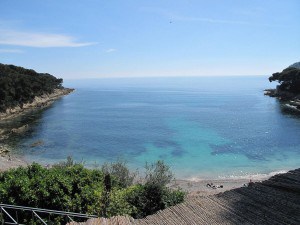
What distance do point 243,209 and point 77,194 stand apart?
6876mm

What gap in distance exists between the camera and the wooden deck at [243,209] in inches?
326

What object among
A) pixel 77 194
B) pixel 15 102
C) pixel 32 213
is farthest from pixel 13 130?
pixel 32 213

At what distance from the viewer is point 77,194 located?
13156 millimetres

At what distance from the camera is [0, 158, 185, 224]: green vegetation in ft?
40.9

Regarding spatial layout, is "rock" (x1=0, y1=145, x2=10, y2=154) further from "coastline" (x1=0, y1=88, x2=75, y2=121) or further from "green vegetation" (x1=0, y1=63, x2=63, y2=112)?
"green vegetation" (x1=0, y1=63, x2=63, y2=112)

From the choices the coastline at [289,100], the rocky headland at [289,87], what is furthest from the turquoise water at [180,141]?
the rocky headland at [289,87]

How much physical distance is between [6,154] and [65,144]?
7.96m

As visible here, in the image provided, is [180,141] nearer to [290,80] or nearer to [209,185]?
[209,185]

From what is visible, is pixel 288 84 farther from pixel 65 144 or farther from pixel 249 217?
pixel 249 217

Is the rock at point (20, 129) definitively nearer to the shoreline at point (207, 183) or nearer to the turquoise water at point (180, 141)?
the turquoise water at point (180, 141)

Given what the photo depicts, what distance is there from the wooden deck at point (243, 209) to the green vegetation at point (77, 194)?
336 centimetres

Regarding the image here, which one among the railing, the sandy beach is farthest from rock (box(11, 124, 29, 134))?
the railing

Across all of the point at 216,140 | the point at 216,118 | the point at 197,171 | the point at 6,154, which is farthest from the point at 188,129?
the point at 6,154

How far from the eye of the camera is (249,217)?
8320 millimetres
